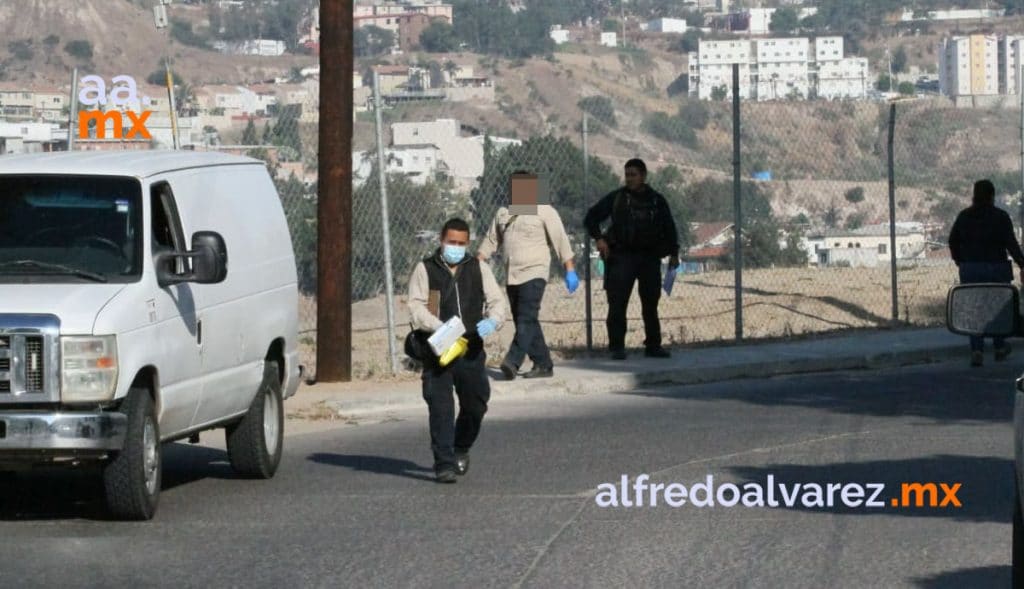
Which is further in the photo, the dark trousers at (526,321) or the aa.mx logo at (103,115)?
the aa.mx logo at (103,115)

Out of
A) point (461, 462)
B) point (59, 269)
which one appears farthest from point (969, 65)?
point (59, 269)

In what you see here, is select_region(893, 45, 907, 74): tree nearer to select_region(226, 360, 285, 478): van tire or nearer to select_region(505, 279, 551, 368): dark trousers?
select_region(505, 279, 551, 368): dark trousers

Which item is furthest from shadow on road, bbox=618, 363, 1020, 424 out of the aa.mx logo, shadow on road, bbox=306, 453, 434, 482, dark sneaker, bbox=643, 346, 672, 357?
the aa.mx logo

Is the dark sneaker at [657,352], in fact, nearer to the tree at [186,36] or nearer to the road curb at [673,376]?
the road curb at [673,376]

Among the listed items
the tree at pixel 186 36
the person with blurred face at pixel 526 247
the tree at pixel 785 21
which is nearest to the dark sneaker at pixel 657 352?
the person with blurred face at pixel 526 247

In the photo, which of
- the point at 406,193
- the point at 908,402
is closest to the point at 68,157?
the point at 908,402

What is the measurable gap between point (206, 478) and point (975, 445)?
511 cm

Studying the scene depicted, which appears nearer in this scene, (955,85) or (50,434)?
(50,434)

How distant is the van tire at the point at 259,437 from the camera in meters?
11.6

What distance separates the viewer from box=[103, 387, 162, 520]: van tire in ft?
32.1

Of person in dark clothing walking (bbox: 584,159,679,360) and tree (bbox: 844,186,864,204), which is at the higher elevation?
tree (bbox: 844,186,864,204)

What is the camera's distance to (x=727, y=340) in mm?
20234

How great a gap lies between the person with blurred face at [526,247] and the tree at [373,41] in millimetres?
138769

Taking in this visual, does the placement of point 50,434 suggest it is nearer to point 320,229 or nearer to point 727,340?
point 320,229
